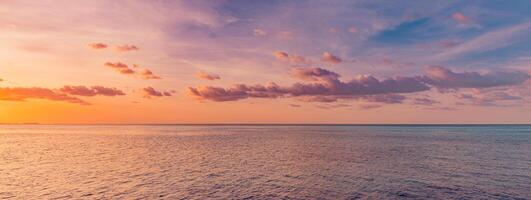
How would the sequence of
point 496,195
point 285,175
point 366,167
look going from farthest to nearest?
1. point 366,167
2. point 285,175
3. point 496,195

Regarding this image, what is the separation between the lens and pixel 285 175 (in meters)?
51.7

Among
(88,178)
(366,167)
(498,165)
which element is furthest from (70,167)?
(498,165)

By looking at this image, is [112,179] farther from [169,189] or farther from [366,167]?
[366,167]

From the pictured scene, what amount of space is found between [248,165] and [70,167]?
29.1 metres

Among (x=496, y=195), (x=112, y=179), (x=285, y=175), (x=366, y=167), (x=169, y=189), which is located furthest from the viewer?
(x=366, y=167)

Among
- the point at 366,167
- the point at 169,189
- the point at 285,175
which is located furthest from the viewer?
the point at 366,167

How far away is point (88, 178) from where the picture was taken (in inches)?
1933

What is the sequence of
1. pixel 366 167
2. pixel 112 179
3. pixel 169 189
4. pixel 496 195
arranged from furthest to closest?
pixel 366 167 < pixel 112 179 < pixel 169 189 < pixel 496 195

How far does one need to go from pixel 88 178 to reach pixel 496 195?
48763mm

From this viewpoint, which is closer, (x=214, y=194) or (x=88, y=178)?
(x=214, y=194)

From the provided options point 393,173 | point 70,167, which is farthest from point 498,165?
point 70,167

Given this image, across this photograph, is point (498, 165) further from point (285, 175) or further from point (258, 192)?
point (258, 192)

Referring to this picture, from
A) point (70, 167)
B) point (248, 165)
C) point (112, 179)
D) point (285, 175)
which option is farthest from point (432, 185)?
point (70, 167)

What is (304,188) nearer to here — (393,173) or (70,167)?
(393,173)
